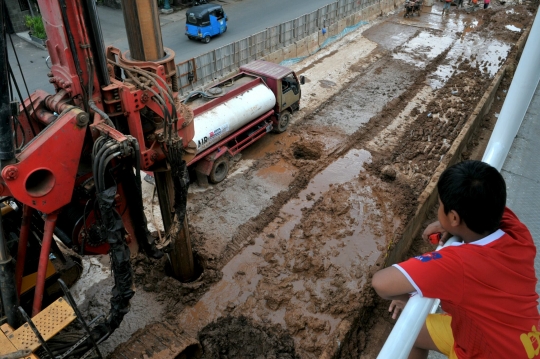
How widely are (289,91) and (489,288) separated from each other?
415 inches

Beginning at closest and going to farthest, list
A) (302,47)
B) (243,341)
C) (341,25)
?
(243,341) → (302,47) → (341,25)

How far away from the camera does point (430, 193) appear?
9758 mm

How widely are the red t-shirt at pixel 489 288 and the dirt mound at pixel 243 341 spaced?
4.77 m

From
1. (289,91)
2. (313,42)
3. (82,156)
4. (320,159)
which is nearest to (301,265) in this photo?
(320,159)

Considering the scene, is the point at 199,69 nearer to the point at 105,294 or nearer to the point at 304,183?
the point at 304,183

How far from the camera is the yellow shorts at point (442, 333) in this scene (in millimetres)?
3197

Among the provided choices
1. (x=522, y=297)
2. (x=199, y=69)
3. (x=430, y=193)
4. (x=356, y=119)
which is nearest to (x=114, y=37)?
(x=199, y=69)

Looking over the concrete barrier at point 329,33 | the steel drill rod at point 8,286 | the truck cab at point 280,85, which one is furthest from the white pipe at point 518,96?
the concrete barrier at point 329,33

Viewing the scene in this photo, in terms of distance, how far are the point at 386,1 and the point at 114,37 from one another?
50.5ft

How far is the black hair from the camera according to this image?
2.39 m

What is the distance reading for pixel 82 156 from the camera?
4.64m

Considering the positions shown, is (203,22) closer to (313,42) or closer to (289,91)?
(313,42)

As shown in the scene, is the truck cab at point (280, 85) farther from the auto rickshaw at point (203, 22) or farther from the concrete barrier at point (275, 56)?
the auto rickshaw at point (203, 22)

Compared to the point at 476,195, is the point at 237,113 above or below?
below
